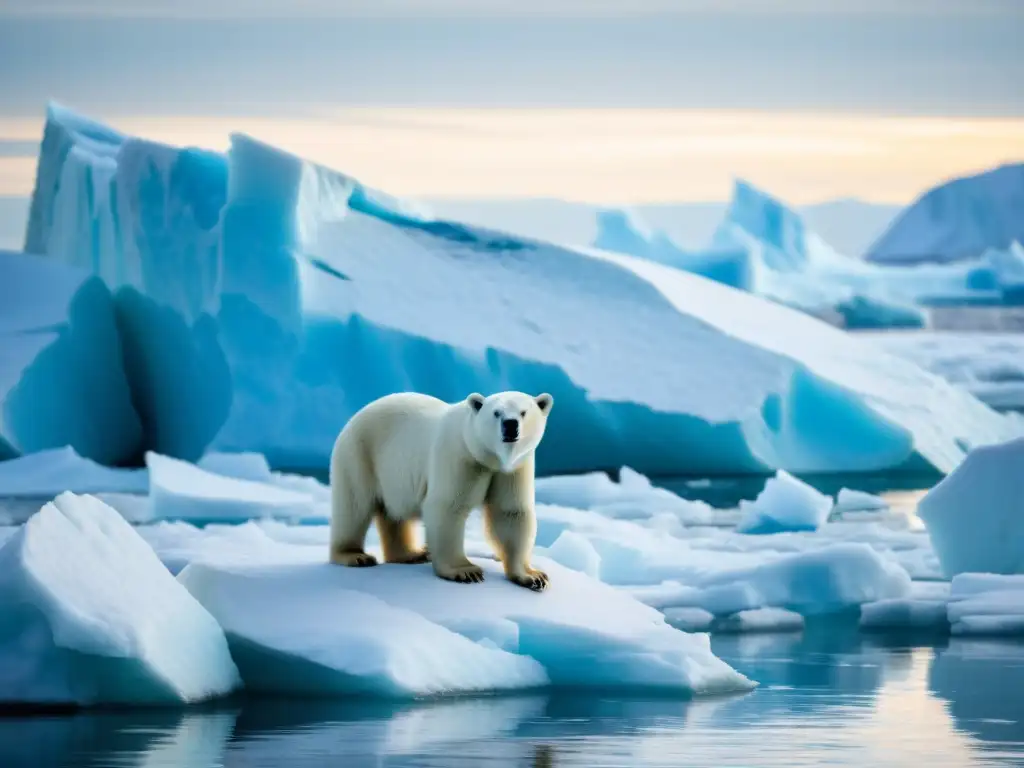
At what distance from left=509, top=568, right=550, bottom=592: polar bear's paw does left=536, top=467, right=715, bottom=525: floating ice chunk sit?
5323 mm

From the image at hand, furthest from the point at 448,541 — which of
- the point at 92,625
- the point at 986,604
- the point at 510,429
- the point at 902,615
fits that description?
the point at 986,604

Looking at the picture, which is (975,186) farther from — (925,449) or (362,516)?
(362,516)

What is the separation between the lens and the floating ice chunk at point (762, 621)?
23.7ft

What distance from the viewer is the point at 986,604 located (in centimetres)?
720

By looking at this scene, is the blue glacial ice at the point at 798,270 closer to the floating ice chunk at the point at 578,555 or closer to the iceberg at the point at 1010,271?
the iceberg at the point at 1010,271

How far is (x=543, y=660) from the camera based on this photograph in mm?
5496

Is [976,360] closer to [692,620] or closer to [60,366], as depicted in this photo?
[60,366]

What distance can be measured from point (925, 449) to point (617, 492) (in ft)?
10.5

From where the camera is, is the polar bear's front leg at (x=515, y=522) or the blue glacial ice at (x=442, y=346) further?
the blue glacial ice at (x=442, y=346)

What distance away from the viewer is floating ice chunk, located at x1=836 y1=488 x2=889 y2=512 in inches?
464

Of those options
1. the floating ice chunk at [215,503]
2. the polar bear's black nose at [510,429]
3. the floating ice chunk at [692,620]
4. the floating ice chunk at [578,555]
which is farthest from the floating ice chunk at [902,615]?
the floating ice chunk at [215,503]

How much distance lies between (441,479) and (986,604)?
2.81m

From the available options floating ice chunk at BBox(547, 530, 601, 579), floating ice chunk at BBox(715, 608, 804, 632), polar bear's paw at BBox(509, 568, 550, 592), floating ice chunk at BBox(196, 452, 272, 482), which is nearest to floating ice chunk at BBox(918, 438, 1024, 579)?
floating ice chunk at BBox(715, 608, 804, 632)

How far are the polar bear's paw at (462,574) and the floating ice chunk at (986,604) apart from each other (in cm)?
239
